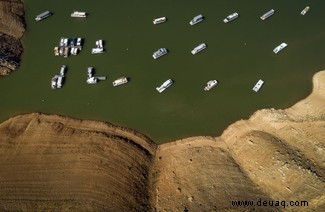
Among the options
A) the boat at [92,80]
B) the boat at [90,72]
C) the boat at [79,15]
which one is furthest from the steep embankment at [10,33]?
the boat at [92,80]

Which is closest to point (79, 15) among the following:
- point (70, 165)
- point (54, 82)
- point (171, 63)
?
point (54, 82)

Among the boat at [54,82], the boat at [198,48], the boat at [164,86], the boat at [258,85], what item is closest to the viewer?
the boat at [54,82]

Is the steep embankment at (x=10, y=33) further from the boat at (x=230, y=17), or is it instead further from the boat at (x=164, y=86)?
the boat at (x=230, y=17)

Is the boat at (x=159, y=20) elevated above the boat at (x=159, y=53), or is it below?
above

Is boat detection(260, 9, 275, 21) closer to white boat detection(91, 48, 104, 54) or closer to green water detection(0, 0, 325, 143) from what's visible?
green water detection(0, 0, 325, 143)

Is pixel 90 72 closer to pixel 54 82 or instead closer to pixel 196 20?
pixel 54 82

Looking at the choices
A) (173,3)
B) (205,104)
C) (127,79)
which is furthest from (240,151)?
(173,3)
